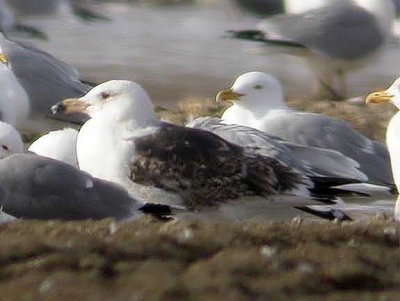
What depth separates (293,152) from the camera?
7566 millimetres

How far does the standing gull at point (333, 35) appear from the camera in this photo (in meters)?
12.5

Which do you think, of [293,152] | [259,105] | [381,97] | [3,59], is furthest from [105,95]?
[3,59]

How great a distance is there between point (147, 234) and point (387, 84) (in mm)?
9120

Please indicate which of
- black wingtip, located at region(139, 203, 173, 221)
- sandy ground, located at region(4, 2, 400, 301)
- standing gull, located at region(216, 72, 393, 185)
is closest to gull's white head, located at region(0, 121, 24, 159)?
black wingtip, located at region(139, 203, 173, 221)

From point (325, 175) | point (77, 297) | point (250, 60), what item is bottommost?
point (250, 60)

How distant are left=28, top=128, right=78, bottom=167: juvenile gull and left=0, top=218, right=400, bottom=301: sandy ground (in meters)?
2.59

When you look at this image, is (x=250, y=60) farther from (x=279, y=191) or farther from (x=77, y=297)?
(x=77, y=297)

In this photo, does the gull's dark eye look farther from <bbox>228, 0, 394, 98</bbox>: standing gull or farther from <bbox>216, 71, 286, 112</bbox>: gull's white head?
<bbox>228, 0, 394, 98</bbox>: standing gull

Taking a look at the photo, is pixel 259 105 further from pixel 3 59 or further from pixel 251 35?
pixel 251 35

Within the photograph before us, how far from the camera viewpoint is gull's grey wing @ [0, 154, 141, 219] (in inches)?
243

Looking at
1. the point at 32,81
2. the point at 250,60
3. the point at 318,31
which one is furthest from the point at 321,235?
the point at 250,60

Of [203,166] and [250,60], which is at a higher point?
[203,166]

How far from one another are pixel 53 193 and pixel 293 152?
175cm

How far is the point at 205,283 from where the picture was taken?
14.8 ft
